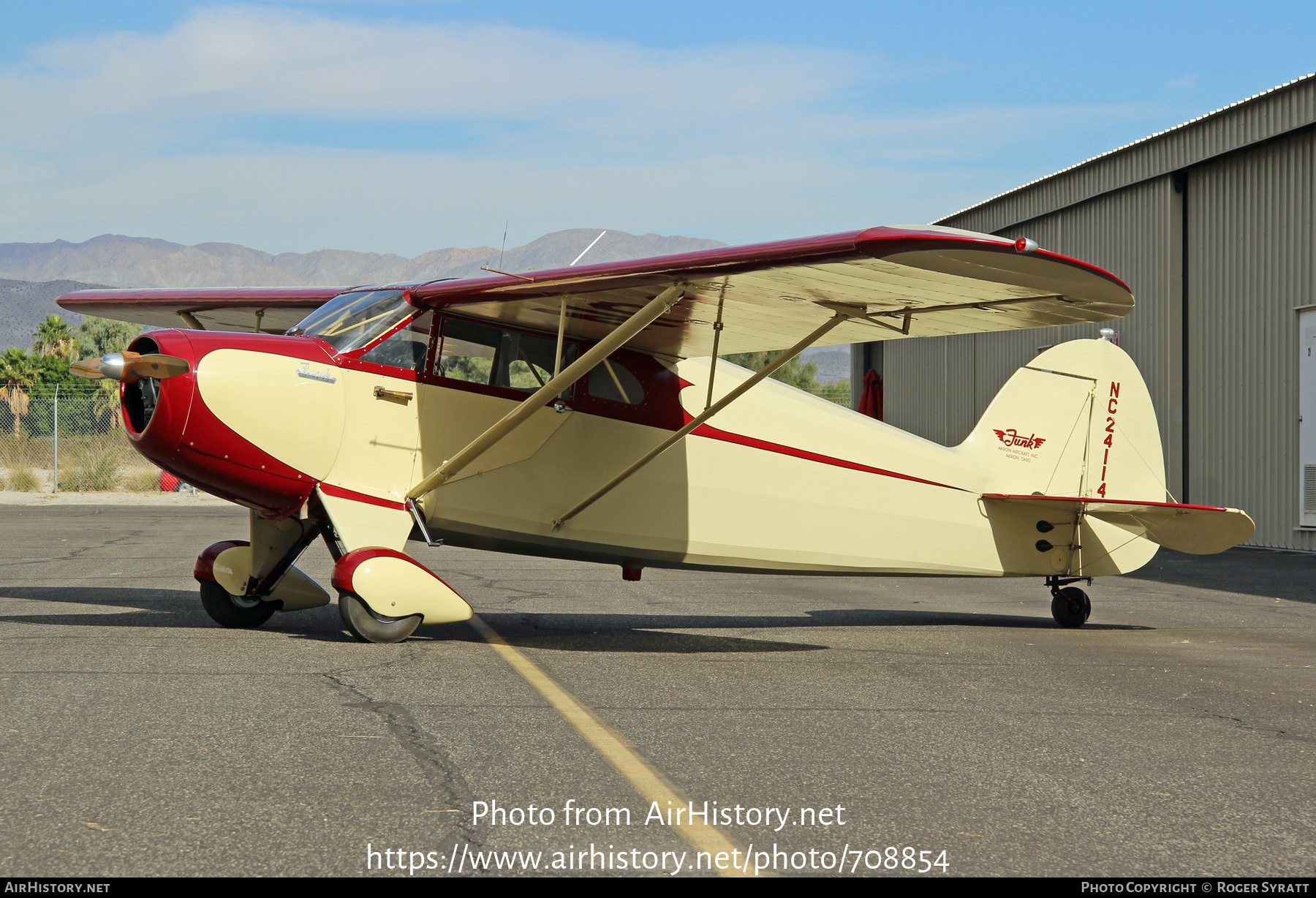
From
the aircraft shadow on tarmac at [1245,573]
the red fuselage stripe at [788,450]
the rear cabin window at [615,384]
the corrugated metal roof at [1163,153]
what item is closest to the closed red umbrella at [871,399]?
the corrugated metal roof at [1163,153]

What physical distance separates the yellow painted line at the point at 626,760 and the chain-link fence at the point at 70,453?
2761cm

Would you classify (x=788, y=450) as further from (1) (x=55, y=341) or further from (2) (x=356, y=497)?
(1) (x=55, y=341)

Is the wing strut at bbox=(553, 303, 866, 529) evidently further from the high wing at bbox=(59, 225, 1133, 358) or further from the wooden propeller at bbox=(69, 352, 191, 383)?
the wooden propeller at bbox=(69, 352, 191, 383)

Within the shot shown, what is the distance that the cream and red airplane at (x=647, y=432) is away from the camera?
7.09m

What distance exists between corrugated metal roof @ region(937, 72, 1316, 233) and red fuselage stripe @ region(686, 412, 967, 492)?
472 inches

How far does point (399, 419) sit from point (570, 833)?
4.87 m

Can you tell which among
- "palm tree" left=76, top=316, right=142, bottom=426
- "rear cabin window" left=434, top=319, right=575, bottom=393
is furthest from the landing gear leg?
"palm tree" left=76, top=316, right=142, bottom=426

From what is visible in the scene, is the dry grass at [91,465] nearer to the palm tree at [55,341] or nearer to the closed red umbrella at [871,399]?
the closed red umbrella at [871,399]

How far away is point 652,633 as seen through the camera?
8641 mm

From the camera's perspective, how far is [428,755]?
434 cm

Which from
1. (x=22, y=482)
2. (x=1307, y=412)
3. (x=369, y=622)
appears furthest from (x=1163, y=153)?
(x=22, y=482)

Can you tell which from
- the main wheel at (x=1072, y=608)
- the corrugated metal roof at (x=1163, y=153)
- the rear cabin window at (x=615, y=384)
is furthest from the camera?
the corrugated metal roof at (x=1163, y=153)

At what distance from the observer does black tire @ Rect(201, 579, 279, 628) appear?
26.8 feet

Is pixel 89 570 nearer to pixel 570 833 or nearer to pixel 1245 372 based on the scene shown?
pixel 570 833
